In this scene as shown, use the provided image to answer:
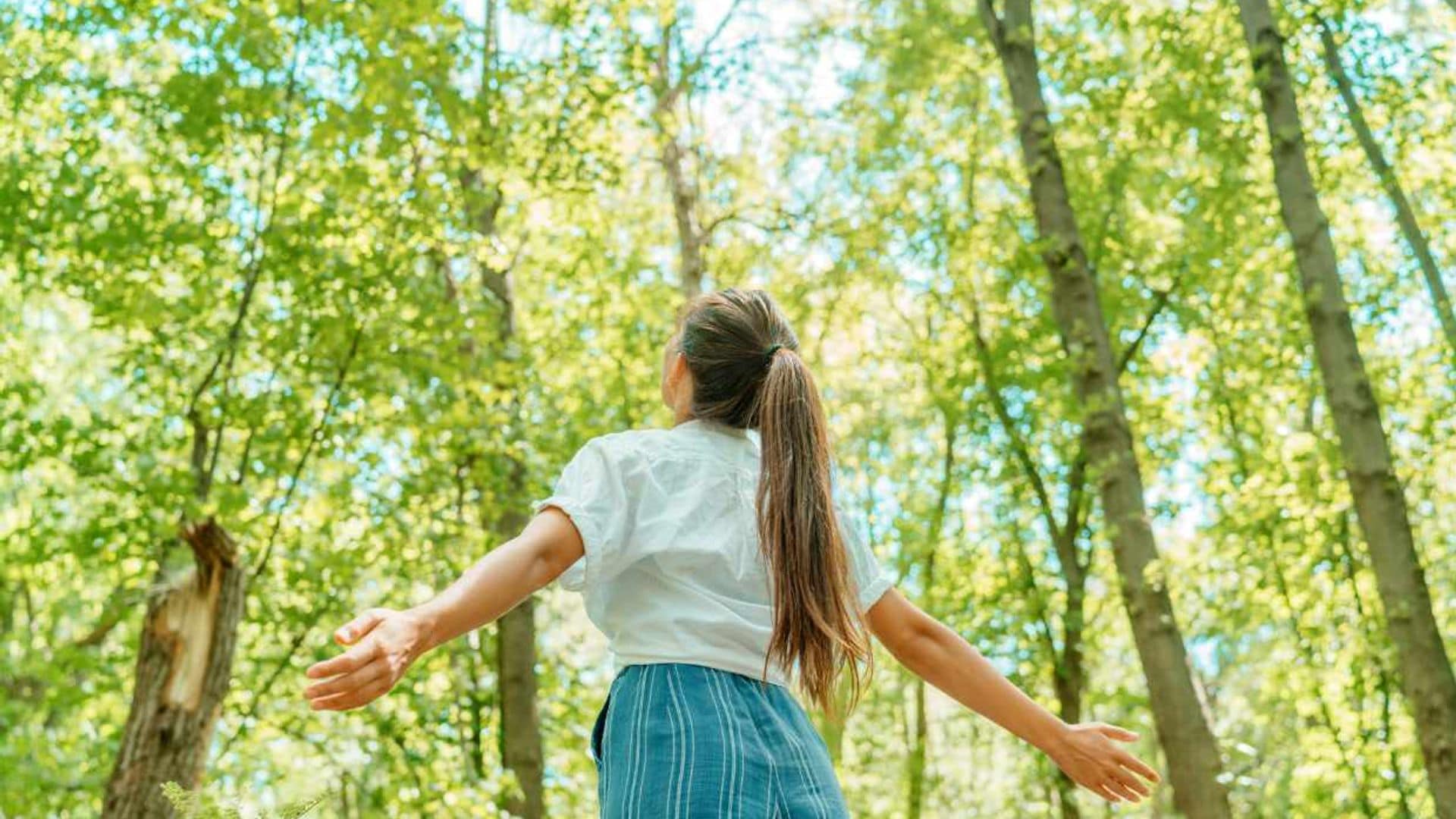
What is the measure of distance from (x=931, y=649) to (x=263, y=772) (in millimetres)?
11273

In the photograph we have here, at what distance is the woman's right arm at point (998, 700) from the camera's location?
2762 mm

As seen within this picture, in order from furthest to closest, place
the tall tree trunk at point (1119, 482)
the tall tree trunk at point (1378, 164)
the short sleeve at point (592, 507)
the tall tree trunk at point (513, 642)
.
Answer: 1. the tall tree trunk at point (513, 642)
2. the tall tree trunk at point (1378, 164)
3. the tall tree trunk at point (1119, 482)
4. the short sleeve at point (592, 507)

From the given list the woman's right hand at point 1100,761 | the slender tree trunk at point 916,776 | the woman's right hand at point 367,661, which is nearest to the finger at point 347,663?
the woman's right hand at point 367,661

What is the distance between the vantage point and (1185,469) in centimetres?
1650

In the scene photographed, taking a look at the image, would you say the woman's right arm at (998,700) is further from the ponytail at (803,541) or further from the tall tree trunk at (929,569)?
the tall tree trunk at (929,569)

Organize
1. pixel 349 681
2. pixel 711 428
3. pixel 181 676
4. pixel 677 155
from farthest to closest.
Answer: pixel 677 155 → pixel 181 676 → pixel 711 428 → pixel 349 681

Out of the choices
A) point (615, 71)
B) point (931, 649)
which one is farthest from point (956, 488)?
point (931, 649)

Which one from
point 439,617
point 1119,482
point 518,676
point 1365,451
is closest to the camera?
point 439,617

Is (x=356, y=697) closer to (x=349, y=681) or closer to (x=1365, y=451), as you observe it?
(x=349, y=681)

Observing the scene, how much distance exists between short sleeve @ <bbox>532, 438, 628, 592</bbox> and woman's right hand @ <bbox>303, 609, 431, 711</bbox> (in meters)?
0.37

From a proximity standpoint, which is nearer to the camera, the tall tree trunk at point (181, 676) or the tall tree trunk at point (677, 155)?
the tall tree trunk at point (181, 676)

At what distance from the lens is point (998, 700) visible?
2758 mm

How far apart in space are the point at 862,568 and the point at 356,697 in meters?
1.17

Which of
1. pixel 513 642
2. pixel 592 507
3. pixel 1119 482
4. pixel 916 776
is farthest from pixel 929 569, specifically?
pixel 592 507
